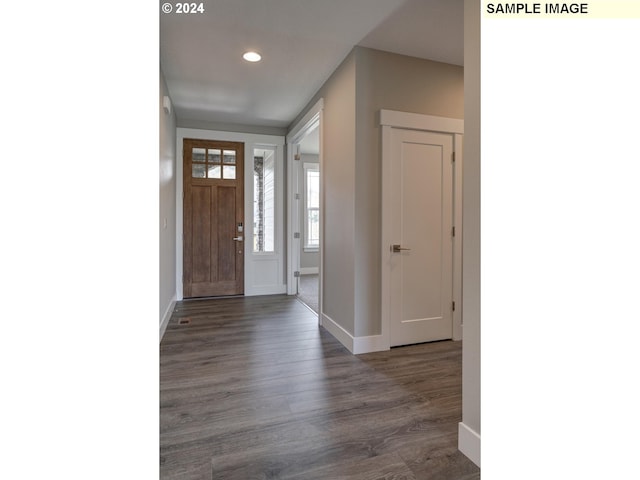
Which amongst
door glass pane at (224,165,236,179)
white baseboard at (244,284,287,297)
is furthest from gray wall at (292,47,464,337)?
door glass pane at (224,165,236,179)

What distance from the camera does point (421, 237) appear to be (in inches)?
111

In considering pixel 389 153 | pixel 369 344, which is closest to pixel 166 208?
pixel 389 153

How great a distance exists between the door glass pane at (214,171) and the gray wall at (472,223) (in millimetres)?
3852

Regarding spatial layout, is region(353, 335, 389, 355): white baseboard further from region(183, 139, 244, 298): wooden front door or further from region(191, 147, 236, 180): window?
region(191, 147, 236, 180): window

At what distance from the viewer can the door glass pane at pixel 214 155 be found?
182 inches

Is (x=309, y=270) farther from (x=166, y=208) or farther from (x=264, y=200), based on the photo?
(x=166, y=208)

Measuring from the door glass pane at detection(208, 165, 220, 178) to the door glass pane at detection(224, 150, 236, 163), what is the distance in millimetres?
168

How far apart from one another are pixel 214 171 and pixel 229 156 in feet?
1.04

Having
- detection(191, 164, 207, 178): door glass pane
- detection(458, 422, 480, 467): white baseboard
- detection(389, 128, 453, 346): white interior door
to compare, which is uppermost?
detection(191, 164, 207, 178): door glass pane

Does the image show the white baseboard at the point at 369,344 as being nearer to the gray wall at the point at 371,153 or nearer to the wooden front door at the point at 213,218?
the gray wall at the point at 371,153

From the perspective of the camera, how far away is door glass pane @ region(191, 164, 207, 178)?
4.53 metres

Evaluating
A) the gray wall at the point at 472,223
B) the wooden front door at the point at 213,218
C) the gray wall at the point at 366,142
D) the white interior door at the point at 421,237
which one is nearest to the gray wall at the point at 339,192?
the gray wall at the point at 366,142
